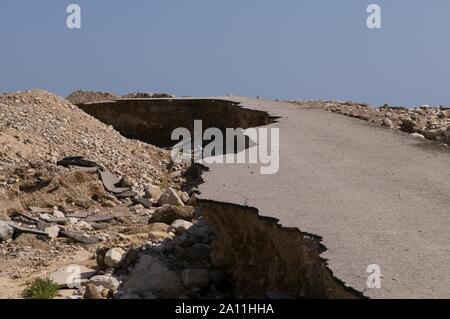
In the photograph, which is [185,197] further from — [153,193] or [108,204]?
[108,204]

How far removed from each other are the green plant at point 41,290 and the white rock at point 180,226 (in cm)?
178

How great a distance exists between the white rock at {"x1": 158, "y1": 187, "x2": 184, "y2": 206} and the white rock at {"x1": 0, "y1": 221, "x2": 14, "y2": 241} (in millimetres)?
2469

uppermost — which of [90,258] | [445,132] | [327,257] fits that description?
[445,132]

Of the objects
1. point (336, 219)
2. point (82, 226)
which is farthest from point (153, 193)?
point (336, 219)

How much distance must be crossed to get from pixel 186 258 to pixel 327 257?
2662 millimetres

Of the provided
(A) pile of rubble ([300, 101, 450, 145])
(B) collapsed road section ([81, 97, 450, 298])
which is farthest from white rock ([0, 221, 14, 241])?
(A) pile of rubble ([300, 101, 450, 145])

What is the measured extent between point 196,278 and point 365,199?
1.68 meters

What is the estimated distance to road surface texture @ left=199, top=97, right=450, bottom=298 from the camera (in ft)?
14.2

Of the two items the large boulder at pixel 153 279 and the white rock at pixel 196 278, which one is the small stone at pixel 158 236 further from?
the white rock at pixel 196 278

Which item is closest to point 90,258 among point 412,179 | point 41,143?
point 412,179

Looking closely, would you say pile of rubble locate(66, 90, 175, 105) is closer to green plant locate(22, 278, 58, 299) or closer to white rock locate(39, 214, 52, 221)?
white rock locate(39, 214, 52, 221)
